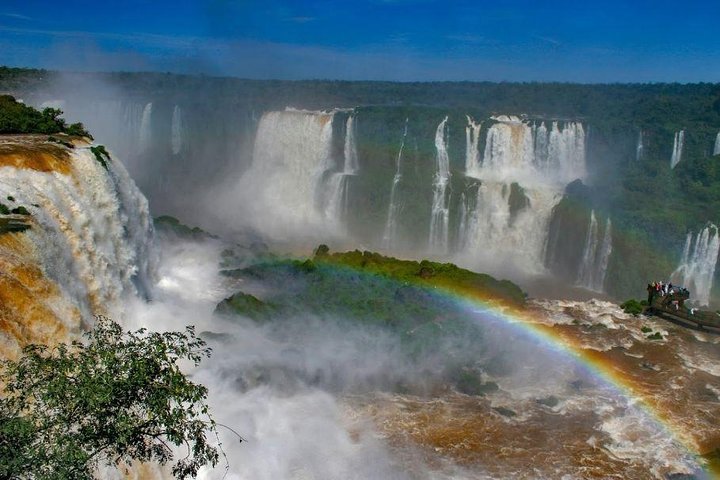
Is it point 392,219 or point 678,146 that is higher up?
point 678,146

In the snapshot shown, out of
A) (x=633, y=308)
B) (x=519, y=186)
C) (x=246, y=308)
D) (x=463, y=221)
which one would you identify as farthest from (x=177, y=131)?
(x=633, y=308)

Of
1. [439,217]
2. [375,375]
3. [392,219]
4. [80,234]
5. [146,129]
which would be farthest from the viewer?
[146,129]

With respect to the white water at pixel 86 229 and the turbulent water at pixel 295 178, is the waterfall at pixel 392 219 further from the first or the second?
the white water at pixel 86 229

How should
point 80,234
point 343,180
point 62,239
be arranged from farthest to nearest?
1. point 343,180
2. point 80,234
3. point 62,239

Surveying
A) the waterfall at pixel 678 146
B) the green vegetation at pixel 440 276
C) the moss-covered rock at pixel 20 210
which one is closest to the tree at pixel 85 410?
the moss-covered rock at pixel 20 210

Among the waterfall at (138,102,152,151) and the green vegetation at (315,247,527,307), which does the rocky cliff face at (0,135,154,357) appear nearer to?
the green vegetation at (315,247,527,307)

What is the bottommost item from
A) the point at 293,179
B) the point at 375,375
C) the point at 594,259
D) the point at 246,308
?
the point at 375,375

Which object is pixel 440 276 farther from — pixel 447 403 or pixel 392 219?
pixel 392 219

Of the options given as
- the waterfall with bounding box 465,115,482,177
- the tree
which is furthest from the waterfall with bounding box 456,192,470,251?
the tree
